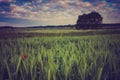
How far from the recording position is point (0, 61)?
6.42ft

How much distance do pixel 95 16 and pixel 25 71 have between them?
2329 cm

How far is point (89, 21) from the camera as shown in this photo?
23.6 meters

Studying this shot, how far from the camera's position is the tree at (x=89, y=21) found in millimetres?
21875

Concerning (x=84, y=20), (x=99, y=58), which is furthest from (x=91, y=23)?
(x=99, y=58)

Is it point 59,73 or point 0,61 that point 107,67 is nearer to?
point 59,73

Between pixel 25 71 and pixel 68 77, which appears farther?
→ pixel 25 71

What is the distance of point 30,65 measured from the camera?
1.70 meters

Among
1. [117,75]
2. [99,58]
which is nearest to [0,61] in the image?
[99,58]

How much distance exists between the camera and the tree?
21.9m

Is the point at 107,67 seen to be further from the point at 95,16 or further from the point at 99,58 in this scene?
the point at 95,16

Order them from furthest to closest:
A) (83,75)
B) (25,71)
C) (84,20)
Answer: (84,20) → (25,71) → (83,75)

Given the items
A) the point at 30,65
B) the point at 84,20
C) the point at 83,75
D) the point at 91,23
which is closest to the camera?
the point at 83,75

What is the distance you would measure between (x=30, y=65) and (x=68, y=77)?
1.30 ft

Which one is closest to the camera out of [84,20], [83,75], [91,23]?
[83,75]
